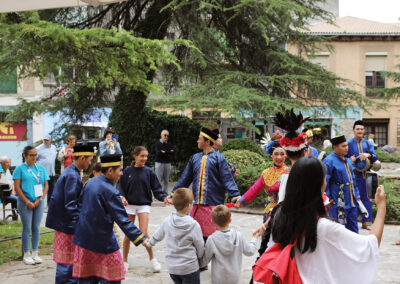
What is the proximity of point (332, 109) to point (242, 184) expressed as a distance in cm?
651

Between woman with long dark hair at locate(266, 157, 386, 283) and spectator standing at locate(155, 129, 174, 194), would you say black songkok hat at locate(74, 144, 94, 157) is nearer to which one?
woman with long dark hair at locate(266, 157, 386, 283)

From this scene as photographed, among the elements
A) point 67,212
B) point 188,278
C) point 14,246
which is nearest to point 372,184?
point 188,278

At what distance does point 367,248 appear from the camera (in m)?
2.46

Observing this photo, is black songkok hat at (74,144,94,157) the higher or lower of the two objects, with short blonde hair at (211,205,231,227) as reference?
higher

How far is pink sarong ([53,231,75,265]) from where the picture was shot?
489 cm

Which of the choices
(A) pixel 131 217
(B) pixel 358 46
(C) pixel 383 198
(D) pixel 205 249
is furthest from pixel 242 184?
(B) pixel 358 46

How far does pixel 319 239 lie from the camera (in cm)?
249

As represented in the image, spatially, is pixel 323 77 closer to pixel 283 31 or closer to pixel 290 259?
pixel 283 31

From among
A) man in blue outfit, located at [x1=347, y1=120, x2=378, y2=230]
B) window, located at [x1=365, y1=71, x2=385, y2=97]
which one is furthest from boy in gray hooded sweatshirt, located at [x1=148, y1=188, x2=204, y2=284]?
window, located at [x1=365, y1=71, x2=385, y2=97]

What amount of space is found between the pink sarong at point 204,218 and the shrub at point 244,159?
6714mm

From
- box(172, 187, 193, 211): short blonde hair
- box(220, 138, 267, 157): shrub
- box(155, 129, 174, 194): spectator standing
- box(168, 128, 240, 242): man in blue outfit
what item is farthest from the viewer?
box(220, 138, 267, 157): shrub

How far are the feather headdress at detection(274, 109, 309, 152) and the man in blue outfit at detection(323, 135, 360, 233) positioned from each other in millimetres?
3026

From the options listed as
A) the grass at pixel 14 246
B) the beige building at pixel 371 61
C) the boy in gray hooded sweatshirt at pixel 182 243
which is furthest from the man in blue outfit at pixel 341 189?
the beige building at pixel 371 61

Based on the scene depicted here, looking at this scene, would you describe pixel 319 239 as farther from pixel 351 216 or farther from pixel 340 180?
pixel 351 216
